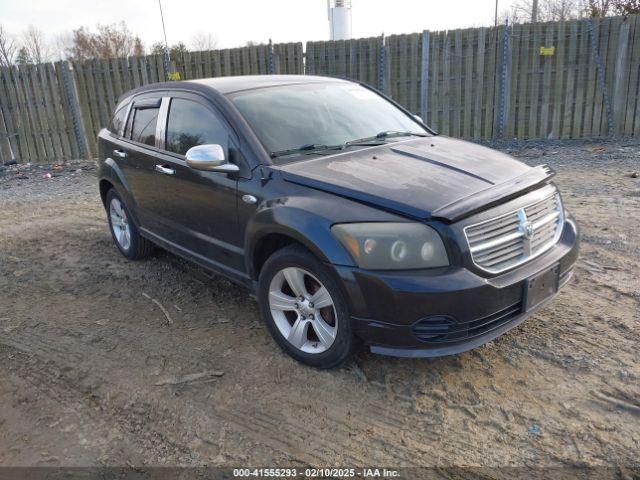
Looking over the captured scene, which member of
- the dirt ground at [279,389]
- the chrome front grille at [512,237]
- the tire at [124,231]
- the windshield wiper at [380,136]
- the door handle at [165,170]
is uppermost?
the windshield wiper at [380,136]

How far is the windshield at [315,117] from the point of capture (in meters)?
3.82

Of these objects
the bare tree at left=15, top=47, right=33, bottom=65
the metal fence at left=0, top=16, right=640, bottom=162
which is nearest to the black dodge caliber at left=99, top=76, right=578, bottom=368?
the metal fence at left=0, top=16, right=640, bottom=162

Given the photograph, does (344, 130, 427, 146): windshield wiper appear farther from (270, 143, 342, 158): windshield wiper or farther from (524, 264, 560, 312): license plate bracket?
(524, 264, 560, 312): license plate bracket

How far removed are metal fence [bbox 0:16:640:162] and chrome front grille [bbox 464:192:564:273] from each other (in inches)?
329

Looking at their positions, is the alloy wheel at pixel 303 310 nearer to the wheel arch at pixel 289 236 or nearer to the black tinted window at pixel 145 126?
the wheel arch at pixel 289 236

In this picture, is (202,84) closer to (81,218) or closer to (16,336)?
(16,336)

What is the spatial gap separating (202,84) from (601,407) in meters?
3.54

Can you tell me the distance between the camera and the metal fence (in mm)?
10680

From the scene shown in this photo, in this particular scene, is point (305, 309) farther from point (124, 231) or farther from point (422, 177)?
point (124, 231)

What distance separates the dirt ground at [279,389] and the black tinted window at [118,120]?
1655 mm

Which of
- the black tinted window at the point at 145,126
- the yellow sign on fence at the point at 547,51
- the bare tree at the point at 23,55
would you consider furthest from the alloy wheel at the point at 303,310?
the bare tree at the point at 23,55

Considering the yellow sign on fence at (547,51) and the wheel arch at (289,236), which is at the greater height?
the yellow sign on fence at (547,51)

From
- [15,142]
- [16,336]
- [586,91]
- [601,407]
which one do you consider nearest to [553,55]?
[586,91]

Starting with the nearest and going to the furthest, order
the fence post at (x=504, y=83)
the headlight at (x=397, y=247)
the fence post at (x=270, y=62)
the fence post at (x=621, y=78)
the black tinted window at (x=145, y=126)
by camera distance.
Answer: the headlight at (x=397, y=247) < the black tinted window at (x=145, y=126) < the fence post at (x=621, y=78) < the fence post at (x=504, y=83) < the fence post at (x=270, y=62)
